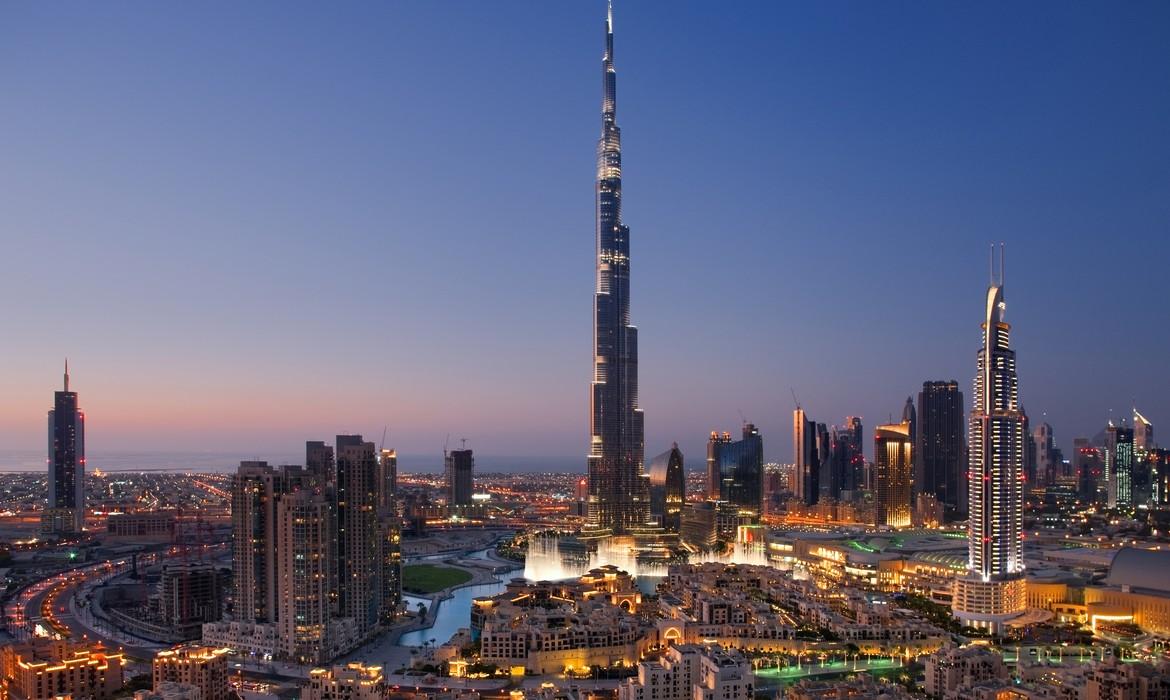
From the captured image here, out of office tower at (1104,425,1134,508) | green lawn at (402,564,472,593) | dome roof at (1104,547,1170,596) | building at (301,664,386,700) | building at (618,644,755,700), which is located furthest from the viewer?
office tower at (1104,425,1134,508)

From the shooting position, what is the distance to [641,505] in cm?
5403

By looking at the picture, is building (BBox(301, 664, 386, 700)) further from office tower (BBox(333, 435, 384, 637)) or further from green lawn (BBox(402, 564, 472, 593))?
green lawn (BBox(402, 564, 472, 593))

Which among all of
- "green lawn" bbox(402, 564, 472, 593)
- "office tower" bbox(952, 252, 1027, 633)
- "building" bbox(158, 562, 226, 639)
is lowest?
"green lawn" bbox(402, 564, 472, 593)

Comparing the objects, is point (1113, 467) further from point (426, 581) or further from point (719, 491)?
point (426, 581)

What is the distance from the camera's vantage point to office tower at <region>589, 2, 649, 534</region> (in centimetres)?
5584

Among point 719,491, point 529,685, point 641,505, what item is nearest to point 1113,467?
point 719,491

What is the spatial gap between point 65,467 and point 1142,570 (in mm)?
49300

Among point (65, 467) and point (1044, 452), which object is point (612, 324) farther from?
point (1044, 452)

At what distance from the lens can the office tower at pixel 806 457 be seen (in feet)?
237

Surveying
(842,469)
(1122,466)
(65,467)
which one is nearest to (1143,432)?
(1122,466)

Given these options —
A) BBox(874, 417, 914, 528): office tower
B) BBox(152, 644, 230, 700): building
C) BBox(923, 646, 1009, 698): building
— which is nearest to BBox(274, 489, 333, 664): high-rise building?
BBox(152, 644, 230, 700): building

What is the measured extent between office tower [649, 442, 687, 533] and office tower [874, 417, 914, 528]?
12.3m

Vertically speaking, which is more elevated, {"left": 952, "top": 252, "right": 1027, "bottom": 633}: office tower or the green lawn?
{"left": 952, "top": 252, "right": 1027, "bottom": 633}: office tower

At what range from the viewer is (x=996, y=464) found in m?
29.4
